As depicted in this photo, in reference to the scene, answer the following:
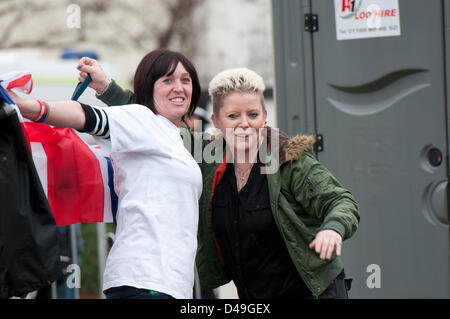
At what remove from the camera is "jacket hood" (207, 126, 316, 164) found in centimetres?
306

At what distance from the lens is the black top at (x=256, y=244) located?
3.06 m

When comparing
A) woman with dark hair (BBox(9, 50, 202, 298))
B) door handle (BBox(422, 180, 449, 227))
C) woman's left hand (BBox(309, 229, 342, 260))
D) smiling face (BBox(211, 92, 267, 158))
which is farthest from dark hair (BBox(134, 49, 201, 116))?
door handle (BBox(422, 180, 449, 227))

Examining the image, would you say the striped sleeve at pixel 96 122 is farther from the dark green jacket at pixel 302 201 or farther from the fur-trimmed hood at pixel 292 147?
the fur-trimmed hood at pixel 292 147

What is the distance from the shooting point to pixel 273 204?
3012 millimetres

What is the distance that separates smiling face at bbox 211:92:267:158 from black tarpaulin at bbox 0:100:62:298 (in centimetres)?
95

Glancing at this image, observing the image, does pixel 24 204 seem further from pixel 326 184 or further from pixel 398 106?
pixel 398 106

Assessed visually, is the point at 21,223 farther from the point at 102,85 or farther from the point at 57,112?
the point at 102,85

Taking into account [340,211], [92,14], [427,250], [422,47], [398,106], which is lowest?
[427,250]

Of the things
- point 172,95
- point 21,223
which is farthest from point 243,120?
point 21,223

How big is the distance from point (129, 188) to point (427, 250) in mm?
2118

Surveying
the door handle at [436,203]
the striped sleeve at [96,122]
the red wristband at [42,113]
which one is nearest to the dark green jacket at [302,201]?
the striped sleeve at [96,122]

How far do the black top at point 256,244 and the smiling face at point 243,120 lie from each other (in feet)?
0.48
